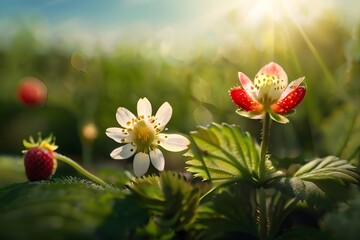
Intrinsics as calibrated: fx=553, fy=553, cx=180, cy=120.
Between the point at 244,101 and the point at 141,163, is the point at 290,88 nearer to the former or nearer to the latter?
the point at 244,101

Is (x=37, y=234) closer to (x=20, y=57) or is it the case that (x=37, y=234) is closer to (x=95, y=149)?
(x=95, y=149)

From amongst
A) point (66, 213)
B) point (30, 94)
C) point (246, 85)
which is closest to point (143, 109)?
point (246, 85)

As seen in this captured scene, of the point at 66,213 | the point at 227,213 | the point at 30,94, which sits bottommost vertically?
the point at 30,94

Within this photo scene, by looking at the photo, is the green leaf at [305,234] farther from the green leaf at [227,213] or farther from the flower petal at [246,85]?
the flower petal at [246,85]

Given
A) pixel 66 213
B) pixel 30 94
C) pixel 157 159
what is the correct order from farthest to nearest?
pixel 30 94, pixel 157 159, pixel 66 213

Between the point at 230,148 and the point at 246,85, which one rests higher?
the point at 246,85

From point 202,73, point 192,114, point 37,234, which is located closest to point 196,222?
point 37,234

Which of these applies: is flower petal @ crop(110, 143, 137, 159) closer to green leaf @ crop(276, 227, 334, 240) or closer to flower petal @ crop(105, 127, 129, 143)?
flower petal @ crop(105, 127, 129, 143)
